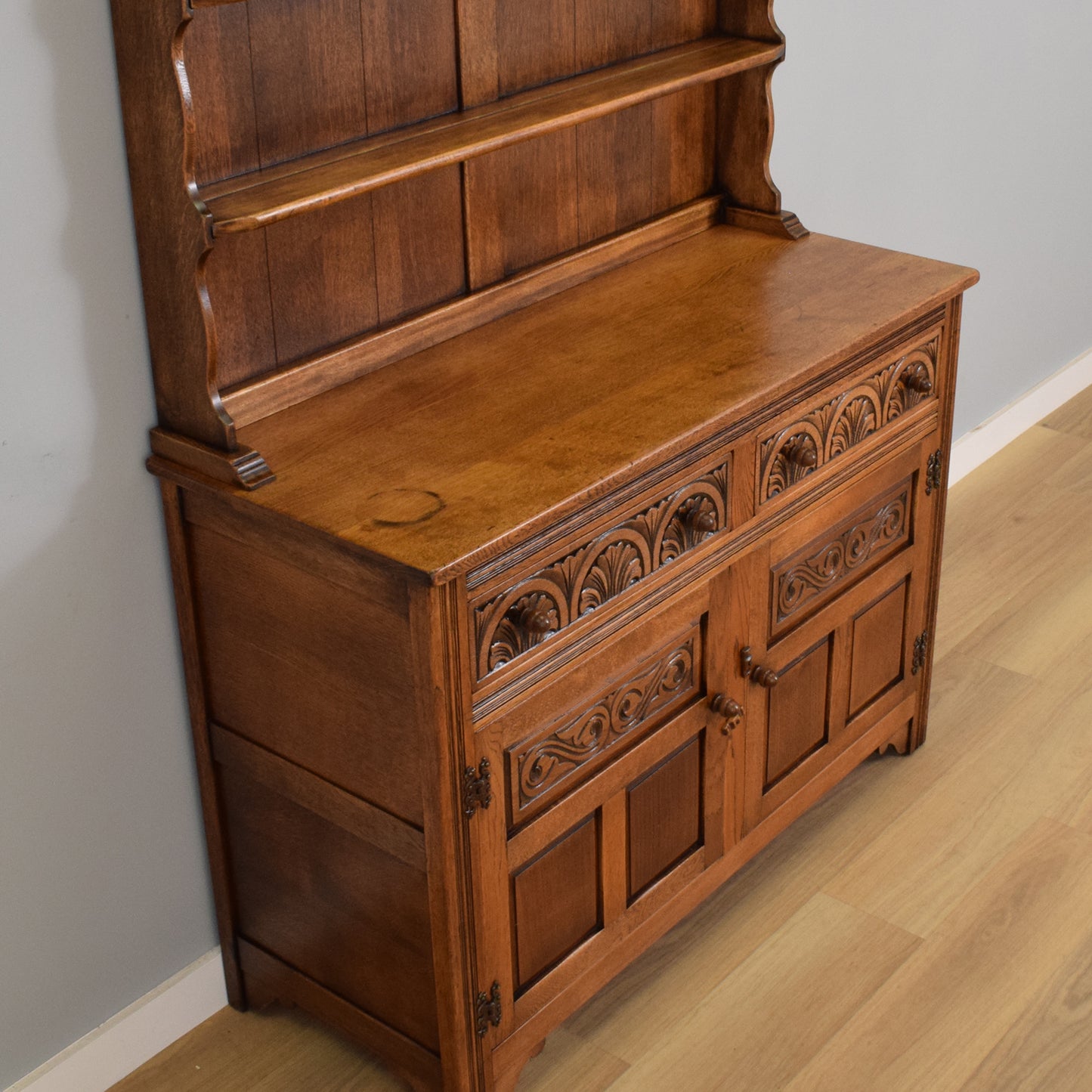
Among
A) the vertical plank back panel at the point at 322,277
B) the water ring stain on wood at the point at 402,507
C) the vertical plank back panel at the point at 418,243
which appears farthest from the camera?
the vertical plank back panel at the point at 418,243

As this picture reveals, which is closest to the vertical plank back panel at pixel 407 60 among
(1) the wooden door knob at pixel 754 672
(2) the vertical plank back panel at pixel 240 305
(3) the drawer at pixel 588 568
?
(2) the vertical plank back panel at pixel 240 305

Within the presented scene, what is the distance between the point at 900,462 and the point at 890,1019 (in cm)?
83

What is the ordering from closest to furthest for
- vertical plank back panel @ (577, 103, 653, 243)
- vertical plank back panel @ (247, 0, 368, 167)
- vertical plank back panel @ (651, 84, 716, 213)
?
vertical plank back panel @ (247, 0, 368, 167) → vertical plank back panel @ (577, 103, 653, 243) → vertical plank back panel @ (651, 84, 716, 213)

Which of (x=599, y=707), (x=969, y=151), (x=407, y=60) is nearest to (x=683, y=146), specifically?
(x=407, y=60)

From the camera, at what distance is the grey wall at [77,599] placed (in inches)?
61.8

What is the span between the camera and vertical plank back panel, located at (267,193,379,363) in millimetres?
1810

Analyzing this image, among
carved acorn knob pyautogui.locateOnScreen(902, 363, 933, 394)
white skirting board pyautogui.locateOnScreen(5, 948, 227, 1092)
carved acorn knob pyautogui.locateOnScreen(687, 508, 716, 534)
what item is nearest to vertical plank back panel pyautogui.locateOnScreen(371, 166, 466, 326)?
carved acorn knob pyautogui.locateOnScreen(687, 508, 716, 534)

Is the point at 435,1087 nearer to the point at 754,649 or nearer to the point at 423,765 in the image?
the point at 423,765

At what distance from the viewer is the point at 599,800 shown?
73.7 inches

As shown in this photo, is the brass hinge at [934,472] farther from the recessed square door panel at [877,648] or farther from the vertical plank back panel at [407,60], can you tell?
the vertical plank back panel at [407,60]

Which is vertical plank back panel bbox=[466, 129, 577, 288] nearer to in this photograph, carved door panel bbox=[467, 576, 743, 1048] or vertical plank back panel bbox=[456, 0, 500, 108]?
vertical plank back panel bbox=[456, 0, 500, 108]

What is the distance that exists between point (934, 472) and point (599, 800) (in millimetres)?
875

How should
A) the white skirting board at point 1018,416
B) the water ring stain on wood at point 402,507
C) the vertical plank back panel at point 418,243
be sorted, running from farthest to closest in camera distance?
the white skirting board at point 1018,416 → the vertical plank back panel at point 418,243 → the water ring stain on wood at point 402,507

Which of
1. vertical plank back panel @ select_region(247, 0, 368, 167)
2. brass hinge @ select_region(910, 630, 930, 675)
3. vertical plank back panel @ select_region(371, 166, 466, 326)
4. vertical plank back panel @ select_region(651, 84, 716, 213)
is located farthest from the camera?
brass hinge @ select_region(910, 630, 930, 675)
